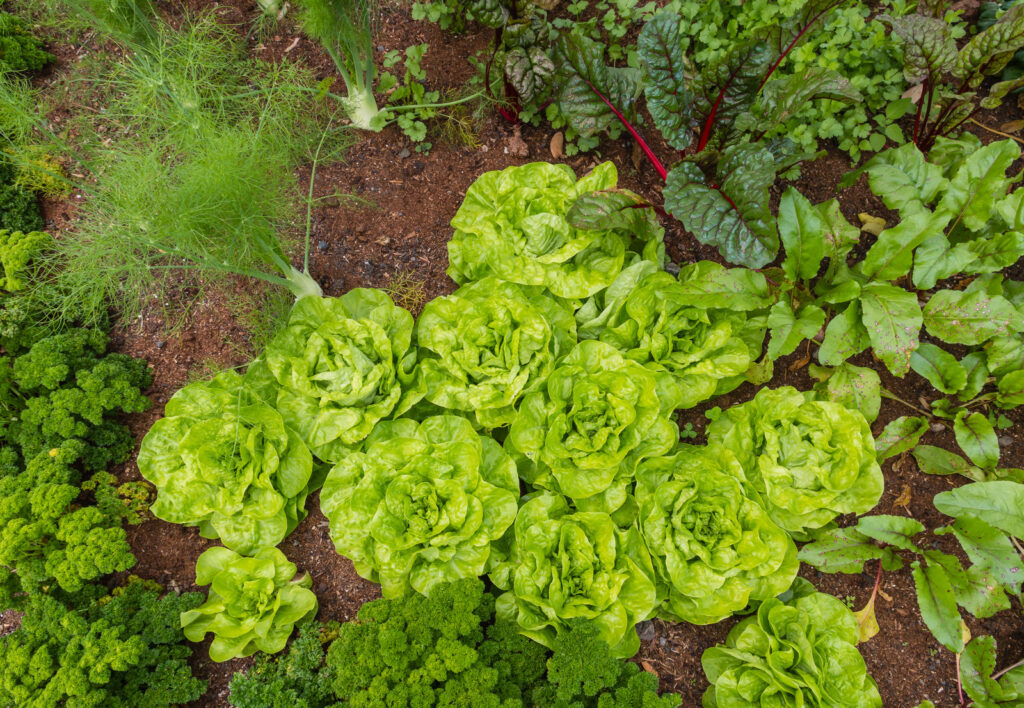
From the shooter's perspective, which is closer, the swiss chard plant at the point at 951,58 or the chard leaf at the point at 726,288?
the chard leaf at the point at 726,288

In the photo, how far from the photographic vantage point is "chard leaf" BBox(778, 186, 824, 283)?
267cm

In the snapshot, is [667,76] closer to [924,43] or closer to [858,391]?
[924,43]

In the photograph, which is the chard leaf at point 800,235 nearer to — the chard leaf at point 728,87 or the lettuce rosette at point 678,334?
the lettuce rosette at point 678,334

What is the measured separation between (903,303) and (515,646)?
7.13 ft

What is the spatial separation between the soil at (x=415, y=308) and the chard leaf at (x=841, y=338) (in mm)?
405

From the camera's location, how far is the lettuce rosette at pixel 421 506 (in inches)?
95.0

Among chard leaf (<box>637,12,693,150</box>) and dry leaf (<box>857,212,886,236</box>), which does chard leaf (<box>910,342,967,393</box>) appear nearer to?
dry leaf (<box>857,212,886,236</box>)

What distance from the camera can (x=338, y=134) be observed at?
3455 millimetres

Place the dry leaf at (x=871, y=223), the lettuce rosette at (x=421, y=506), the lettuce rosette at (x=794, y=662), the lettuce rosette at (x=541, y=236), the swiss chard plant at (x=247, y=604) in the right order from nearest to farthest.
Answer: the lettuce rosette at (x=794, y=662), the lettuce rosette at (x=421, y=506), the swiss chard plant at (x=247, y=604), the lettuce rosette at (x=541, y=236), the dry leaf at (x=871, y=223)

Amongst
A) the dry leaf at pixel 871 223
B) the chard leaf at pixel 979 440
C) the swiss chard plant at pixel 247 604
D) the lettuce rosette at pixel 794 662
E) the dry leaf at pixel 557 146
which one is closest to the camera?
the lettuce rosette at pixel 794 662

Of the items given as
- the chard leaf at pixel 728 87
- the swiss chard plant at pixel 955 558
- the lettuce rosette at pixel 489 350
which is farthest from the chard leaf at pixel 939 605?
the chard leaf at pixel 728 87

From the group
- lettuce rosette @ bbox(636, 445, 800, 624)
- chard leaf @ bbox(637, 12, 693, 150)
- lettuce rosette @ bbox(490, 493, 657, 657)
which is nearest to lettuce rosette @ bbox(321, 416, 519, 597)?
lettuce rosette @ bbox(490, 493, 657, 657)

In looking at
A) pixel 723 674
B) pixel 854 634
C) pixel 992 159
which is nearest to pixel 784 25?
pixel 992 159

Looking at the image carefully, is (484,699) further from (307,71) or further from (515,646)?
(307,71)
